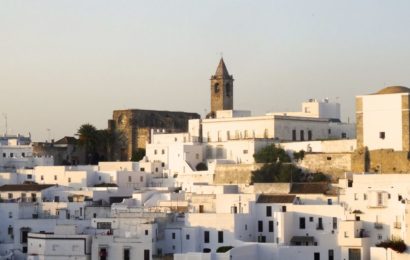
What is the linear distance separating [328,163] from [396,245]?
12568 mm

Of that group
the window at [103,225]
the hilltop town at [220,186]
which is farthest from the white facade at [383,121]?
the window at [103,225]

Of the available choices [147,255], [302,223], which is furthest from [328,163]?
[147,255]

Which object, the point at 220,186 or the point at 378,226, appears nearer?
the point at 378,226

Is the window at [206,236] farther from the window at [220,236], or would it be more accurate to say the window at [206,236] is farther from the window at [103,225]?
the window at [103,225]

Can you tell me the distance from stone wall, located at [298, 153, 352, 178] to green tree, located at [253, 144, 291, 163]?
88 centimetres

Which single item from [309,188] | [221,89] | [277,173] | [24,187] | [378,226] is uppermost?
[221,89]

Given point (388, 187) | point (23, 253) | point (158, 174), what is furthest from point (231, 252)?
point (158, 174)

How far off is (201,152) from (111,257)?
1599 cm

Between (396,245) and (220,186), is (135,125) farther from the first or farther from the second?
(396,245)

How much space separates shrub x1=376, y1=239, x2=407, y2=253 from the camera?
37.7 meters

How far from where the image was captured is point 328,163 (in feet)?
164

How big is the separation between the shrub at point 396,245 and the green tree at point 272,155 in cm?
1300

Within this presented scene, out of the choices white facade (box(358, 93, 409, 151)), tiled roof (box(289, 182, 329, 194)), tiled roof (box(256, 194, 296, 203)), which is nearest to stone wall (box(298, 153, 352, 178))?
white facade (box(358, 93, 409, 151))

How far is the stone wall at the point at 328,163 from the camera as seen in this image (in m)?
49.5
